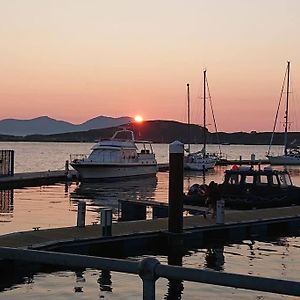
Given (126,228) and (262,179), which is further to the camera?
(262,179)

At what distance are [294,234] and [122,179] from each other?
120 ft

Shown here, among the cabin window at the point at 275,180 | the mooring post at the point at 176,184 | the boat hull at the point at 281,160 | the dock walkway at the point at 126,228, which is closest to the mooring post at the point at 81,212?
the dock walkway at the point at 126,228

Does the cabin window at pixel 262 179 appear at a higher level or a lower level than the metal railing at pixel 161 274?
lower

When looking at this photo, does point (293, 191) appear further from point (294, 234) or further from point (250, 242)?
point (250, 242)

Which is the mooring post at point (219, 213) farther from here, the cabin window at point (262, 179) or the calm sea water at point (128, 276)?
the cabin window at point (262, 179)

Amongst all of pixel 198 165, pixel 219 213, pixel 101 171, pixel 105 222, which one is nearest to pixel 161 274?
pixel 105 222

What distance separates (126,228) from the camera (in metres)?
19.9

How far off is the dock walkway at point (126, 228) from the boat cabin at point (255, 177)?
450cm

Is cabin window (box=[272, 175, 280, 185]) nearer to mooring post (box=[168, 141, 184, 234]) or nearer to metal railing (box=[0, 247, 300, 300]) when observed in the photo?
mooring post (box=[168, 141, 184, 234])

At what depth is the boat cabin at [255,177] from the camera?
31406mm

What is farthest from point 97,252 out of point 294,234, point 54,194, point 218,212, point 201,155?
point 201,155

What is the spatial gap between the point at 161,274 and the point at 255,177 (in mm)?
28622

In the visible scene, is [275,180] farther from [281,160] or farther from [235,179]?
[281,160]

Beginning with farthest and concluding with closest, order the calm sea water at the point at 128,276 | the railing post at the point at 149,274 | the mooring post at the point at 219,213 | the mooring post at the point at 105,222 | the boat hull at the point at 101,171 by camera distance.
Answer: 1. the boat hull at the point at 101,171
2. the mooring post at the point at 219,213
3. the mooring post at the point at 105,222
4. the calm sea water at the point at 128,276
5. the railing post at the point at 149,274
